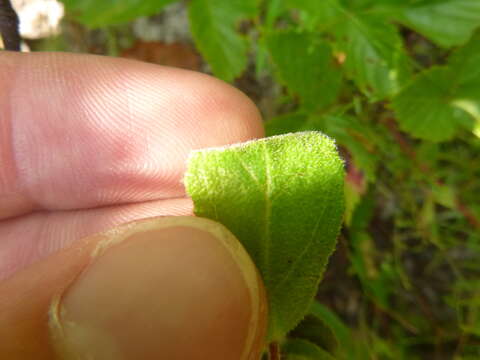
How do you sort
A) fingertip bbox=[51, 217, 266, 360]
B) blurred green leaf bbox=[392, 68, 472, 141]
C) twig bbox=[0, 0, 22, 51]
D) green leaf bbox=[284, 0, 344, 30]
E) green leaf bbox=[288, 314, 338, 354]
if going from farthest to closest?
blurred green leaf bbox=[392, 68, 472, 141], green leaf bbox=[284, 0, 344, 30], green leaf bbox=[288, 314, 338, 354], twig bbox=[0, 0, 22, 51], fingertip bbox=[51, 217, 266, 360]

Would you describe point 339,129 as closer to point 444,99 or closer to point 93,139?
point 444,99

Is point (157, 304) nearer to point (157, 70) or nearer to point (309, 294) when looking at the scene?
point (309, 294)

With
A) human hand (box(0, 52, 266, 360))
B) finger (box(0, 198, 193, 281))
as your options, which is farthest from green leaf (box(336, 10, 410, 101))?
finger (box(0, 198, 193, 281))

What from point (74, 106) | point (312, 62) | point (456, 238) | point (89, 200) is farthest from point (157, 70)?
point (456, 238)

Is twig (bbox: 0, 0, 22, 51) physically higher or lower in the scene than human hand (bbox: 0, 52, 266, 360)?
higher

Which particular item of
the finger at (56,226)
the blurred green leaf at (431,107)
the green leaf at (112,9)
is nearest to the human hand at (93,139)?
the finger at (56,226)

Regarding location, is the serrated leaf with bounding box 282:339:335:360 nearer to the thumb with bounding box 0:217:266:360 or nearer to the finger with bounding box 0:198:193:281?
the thumb with bounding box 0:217:266:360

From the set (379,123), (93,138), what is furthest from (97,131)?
(379,123)
